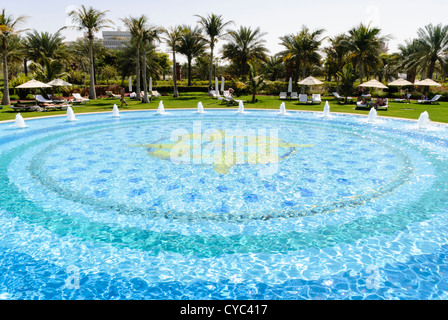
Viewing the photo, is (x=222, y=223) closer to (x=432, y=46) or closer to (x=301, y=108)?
(x=301, y=108)

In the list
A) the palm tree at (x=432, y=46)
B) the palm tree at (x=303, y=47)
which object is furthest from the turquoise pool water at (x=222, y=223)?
the palm tree at (x=432, y=46)

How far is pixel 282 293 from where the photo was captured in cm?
427

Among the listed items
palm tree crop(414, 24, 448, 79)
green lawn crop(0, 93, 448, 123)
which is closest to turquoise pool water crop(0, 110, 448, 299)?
green lawn crop(0, 93, 448, 123)

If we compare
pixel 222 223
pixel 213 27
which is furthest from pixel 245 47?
pixel 222 223

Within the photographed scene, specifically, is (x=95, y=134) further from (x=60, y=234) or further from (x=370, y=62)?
(x=370, y=62)

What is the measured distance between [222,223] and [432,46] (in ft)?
133

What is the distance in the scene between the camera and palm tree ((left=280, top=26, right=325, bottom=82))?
3475 cm

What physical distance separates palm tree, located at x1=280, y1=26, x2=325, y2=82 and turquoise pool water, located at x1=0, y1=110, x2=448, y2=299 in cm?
2568

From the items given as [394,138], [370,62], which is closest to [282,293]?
[394,138]

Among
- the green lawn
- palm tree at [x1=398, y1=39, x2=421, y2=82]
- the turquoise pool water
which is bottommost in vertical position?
the turquoise pool water

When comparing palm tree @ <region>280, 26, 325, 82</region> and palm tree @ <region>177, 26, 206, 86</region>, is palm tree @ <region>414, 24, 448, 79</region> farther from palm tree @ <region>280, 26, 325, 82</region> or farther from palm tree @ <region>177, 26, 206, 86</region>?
palm tree @ <region>177, 26, 206, 86</region>

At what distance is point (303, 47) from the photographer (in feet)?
115

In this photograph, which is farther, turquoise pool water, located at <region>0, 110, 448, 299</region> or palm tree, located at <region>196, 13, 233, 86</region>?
palm tree, located at <region>196, 13, 233, 86</region>

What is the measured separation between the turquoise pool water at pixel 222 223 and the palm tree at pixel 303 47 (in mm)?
25679
